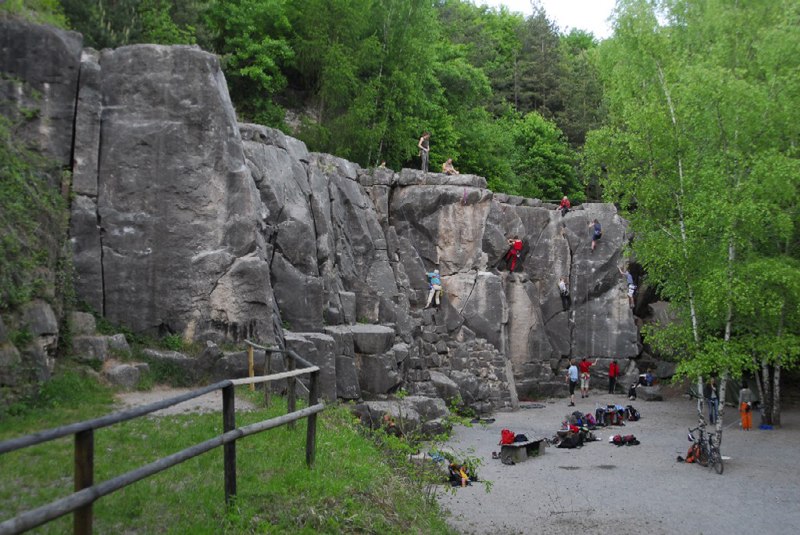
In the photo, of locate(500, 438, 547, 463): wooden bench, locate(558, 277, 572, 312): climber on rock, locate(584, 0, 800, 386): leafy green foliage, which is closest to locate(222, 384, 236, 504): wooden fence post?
locate(500, 438, 547, 463): wooden bench

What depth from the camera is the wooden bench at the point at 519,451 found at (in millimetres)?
16000

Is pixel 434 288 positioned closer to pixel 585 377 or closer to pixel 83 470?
pixel 585 377

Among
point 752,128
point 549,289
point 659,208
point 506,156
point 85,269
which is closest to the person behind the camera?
point 85,269

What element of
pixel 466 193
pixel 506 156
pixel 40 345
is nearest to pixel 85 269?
pixel 40 345

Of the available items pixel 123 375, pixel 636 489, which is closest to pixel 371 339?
pixel 636 489

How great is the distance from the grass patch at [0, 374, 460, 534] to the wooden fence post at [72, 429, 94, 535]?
3.34 feet

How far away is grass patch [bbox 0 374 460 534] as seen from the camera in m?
5.66

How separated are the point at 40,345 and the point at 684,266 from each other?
46.6ft

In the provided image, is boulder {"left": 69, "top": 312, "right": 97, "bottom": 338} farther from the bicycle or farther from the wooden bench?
the bicycle

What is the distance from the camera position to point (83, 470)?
4.00 metres

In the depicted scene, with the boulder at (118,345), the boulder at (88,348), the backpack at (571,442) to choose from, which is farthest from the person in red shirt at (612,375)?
the boulder at (88,348)

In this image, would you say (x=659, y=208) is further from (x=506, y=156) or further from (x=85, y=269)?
(x=506, y=156)

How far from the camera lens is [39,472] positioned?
6.27 metres

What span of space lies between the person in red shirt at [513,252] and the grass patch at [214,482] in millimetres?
20042
